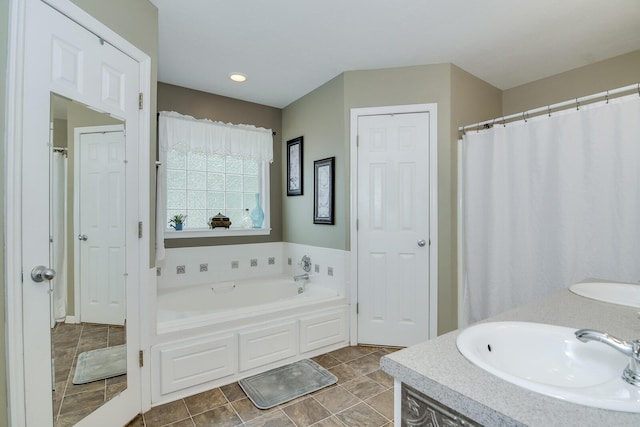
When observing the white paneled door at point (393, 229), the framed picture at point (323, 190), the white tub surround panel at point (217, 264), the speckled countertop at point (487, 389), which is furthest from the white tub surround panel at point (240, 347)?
the speckled countertop at point (487, 389)

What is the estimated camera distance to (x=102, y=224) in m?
1.69

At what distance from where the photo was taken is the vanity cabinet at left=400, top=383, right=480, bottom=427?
672 mm

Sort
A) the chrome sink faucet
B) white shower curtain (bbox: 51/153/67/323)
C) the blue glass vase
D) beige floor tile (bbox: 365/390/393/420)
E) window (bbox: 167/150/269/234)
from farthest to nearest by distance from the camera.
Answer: the blue glass vase
window (bbox: 167/150/269/234)
beige floor tile (bbox: 365/390/393/420)
white shower curtain (bbox: 51/153/67/323)
the chrome sink faucet

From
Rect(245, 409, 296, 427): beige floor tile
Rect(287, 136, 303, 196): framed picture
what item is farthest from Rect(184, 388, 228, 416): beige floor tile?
Rect(287, 136, 303, 196): framed picture

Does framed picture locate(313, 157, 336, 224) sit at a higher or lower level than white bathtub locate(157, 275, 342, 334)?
higher

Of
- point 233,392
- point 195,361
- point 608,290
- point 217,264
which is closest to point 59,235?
point 195,361

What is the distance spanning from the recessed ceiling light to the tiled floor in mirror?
2531 millimetres

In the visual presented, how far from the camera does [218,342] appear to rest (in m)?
2.23

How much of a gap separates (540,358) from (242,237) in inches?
118

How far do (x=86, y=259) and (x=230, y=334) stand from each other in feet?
3.47

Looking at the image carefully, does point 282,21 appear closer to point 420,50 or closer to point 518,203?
point 420,50

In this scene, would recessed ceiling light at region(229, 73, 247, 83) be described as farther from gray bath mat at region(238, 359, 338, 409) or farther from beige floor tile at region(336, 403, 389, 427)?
beige floor tile at region(336, 403, 389, 427)

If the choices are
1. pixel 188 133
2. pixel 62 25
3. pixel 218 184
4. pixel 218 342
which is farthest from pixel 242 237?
pixel 62 25

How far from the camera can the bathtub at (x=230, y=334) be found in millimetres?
2064
